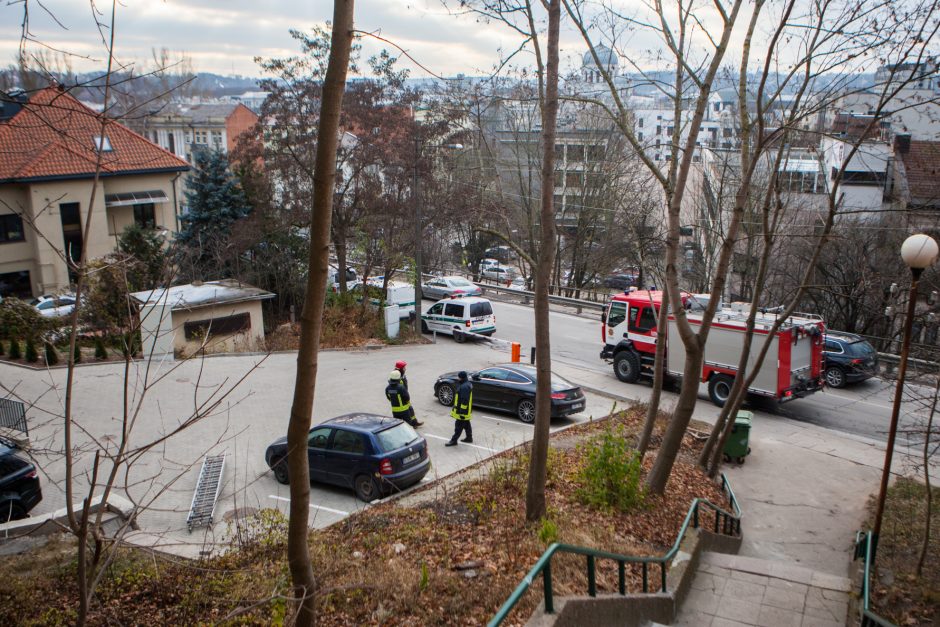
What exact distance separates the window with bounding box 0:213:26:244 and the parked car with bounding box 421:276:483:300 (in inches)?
845

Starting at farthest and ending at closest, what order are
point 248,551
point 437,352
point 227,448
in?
point 437,352 < point 227,448 < point 248,551

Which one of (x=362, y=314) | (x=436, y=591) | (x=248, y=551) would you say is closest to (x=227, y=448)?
(x=248, y=551)

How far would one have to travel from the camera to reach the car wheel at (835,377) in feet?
75.7

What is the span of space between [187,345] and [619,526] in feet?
60.2

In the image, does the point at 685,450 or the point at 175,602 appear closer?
the point at 175,602

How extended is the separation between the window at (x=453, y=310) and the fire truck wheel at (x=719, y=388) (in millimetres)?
10591

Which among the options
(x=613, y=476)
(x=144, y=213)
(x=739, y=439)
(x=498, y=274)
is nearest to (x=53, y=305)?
(x=144, y=213)

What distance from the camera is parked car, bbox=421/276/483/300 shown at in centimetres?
3600

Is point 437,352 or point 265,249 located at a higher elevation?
point 265,249

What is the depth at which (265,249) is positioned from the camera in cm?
3166

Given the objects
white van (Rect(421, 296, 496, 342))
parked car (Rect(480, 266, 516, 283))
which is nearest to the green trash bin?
white van (Rect(421, 296, 496, 342))

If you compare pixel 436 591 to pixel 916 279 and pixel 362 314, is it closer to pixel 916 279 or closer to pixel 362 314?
pixel 916 279

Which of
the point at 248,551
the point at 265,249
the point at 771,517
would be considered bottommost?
the point at 771,517

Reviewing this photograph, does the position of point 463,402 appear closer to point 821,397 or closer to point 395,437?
point 395,437
